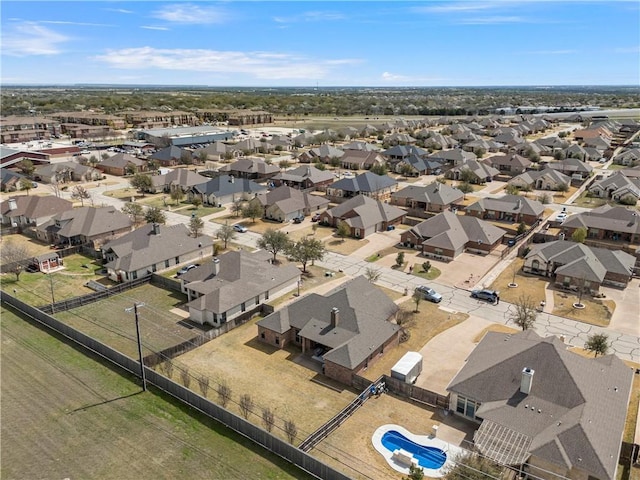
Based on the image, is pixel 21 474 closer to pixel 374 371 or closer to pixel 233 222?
pixel 374 371

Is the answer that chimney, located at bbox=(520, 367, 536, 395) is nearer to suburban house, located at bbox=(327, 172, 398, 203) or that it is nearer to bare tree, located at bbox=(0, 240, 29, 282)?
bare tree, located at bbox=(0, 240, 29, 282)

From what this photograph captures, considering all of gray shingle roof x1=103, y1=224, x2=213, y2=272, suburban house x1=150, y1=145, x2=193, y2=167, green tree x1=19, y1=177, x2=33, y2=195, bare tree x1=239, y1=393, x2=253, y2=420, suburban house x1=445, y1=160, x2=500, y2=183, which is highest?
suburban house x1=150, y1=145, x2=193, y2=167

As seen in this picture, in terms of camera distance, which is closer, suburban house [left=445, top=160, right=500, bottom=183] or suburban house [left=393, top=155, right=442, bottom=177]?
suburban house [left=445, top=160, right=500, bottom=183]

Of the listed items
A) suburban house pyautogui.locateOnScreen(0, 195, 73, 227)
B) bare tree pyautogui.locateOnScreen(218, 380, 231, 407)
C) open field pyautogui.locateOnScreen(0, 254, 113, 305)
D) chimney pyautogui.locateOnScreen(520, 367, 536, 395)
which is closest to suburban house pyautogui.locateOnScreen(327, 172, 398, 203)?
open field pyautogui.locateOnScreen(0, 254, 113, 305)

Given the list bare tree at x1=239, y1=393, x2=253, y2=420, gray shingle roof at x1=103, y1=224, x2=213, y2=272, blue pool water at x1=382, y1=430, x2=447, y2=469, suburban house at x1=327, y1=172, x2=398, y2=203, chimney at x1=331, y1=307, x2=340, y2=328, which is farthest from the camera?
suburban house at x1=327, y1=172, x2=398, y2=203

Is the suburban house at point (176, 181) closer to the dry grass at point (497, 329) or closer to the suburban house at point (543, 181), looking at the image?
the suburban house at point (543, 181)

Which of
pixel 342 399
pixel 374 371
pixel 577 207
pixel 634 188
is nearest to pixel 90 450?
pixel 342 399

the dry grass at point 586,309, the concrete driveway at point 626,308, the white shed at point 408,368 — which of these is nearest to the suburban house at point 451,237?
the dry grass at point 586,309
